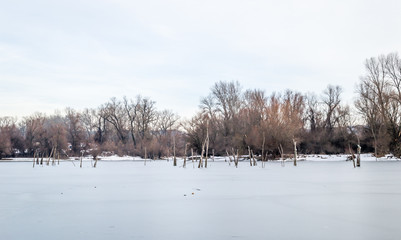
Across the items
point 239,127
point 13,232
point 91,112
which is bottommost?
point 13,232

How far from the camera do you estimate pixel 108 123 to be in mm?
76625

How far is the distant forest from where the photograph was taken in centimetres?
4388

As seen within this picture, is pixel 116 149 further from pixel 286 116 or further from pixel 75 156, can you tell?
pixel 286 116

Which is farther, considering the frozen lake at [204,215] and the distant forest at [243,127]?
the distant forest at [243,127]

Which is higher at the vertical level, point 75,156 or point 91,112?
point 91,112

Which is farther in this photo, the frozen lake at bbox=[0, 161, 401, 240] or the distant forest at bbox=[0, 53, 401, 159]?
the distant forest at bbox=[0, 53, 401, 159]

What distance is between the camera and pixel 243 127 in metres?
51.2

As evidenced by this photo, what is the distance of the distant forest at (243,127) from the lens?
43.9m

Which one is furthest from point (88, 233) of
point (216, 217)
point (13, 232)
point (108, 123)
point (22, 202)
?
point (108, 123)

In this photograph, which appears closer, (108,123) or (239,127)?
(239,127)

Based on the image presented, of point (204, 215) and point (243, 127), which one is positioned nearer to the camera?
point (204, 215)

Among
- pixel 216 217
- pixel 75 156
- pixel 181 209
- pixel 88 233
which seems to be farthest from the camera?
pixel 75 156

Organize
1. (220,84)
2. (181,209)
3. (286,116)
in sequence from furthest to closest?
(220,84)
(286,116)
(181,209)

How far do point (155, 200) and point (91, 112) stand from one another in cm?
7016
